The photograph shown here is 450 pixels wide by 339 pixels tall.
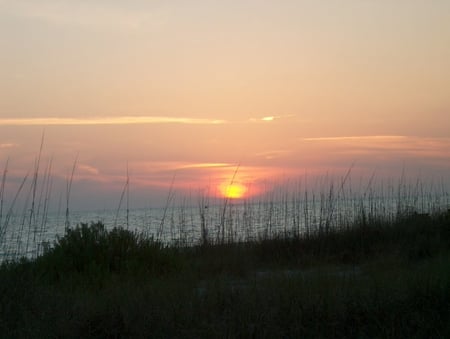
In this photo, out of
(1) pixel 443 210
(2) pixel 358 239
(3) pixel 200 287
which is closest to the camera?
(3) pixel 200 287

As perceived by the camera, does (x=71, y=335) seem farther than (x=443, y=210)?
No

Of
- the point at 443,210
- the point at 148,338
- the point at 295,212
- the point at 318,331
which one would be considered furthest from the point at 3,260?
the point at 443,210

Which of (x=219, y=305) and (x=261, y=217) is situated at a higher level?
(x=261, y=217)

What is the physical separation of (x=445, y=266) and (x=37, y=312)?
618 cm

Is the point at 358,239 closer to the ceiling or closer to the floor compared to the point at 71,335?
closer to the ceiling

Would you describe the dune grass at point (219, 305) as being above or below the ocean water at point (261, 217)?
below

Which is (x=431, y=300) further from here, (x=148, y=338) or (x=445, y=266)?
(x=148, y=338)

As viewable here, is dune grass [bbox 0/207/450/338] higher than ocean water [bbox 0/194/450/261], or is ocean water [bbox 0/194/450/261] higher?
ocean water [bbox 0/194/450/261]

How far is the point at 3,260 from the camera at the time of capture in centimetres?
906

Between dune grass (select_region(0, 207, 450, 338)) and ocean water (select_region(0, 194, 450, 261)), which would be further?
ocean water (select_region(0, 194, 450, 261))

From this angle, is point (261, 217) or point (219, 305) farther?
point (261, 217)

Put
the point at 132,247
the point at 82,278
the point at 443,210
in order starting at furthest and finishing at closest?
1. the point at 443,210
2. the point at 132,247
3. the point at 82,278

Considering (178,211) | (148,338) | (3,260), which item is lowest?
(148,338)

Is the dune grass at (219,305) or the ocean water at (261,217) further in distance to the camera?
the ocean water at (261,217)
